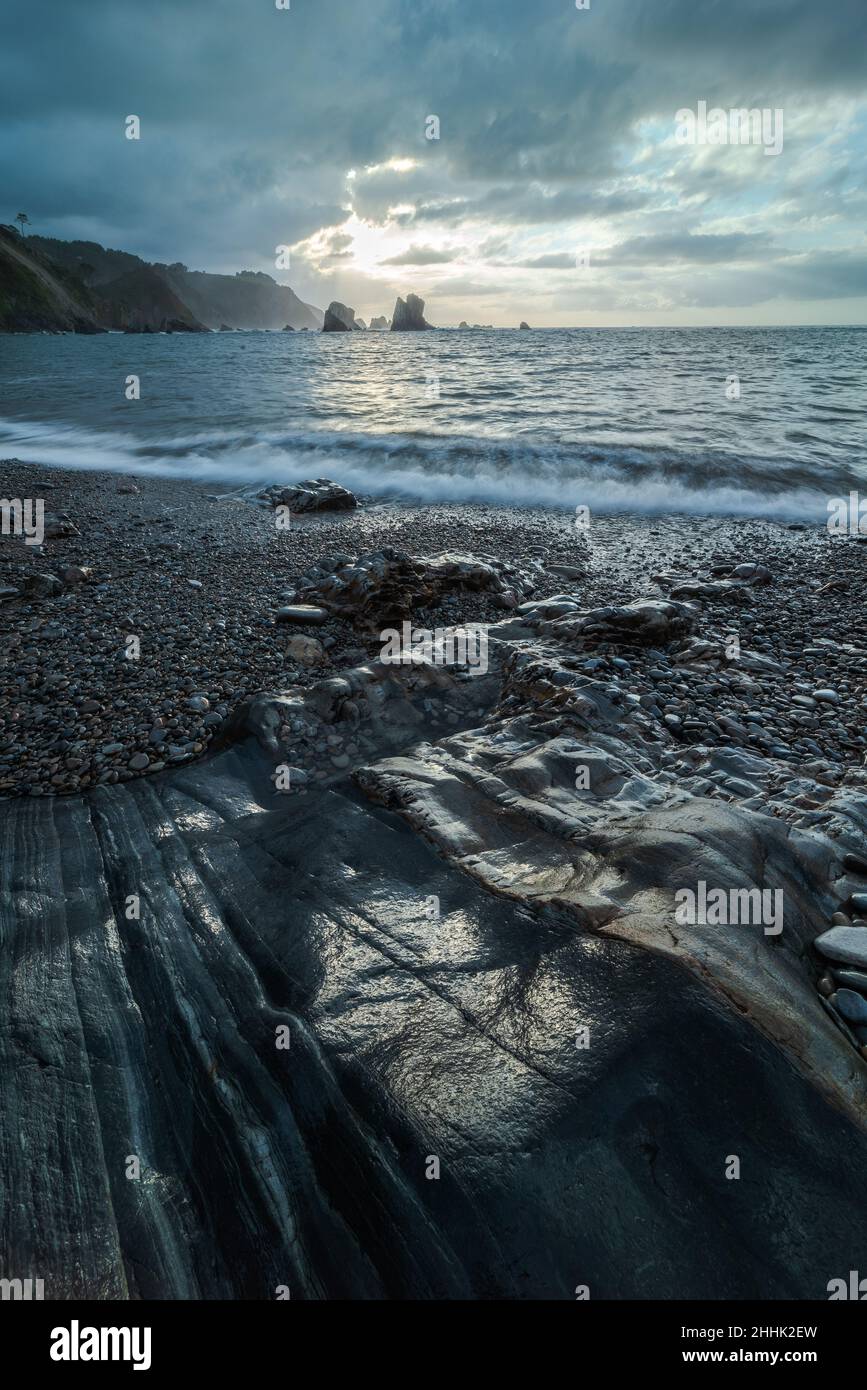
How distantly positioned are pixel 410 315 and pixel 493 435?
163m

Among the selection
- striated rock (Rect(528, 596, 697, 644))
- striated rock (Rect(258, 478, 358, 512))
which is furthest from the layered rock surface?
striated rock (Rect(258, 478, 358, 512))

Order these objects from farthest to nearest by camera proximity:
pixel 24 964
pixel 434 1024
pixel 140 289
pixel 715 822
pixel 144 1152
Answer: pixel 140 289 → pixel 715 822 → pixel 24 964 → pixel 434 1024 → pixel 144 1152

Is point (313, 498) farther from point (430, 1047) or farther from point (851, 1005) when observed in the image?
point (851, 1005)

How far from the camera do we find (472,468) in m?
15.0

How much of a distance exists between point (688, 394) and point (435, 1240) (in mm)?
27333

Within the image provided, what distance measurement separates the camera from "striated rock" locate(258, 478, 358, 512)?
12.3 m

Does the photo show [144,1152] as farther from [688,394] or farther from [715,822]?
[688,394]

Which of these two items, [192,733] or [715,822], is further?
[192,733]

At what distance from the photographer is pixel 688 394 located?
946 inches

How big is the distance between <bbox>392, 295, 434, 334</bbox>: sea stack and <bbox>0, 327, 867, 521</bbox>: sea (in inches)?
5702

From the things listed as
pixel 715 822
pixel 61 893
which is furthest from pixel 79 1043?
pixel 715 822

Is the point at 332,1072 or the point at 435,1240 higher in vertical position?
the point at 332,1072
